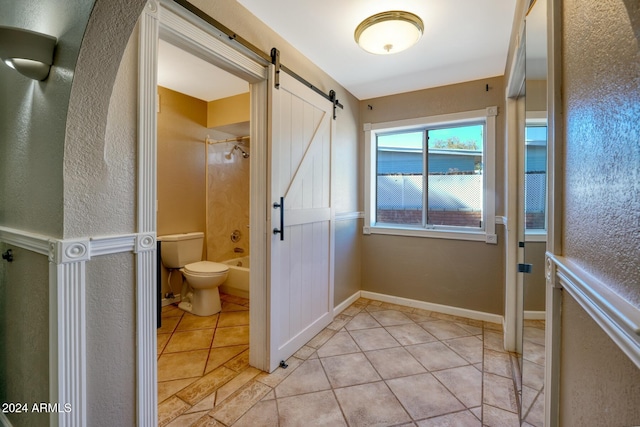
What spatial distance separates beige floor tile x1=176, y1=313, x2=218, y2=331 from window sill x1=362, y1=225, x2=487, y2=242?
193cm

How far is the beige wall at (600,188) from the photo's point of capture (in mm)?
514

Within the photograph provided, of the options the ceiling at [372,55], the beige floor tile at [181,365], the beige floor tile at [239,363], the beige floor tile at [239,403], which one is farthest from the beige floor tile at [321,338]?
the ceiling at [372,55]

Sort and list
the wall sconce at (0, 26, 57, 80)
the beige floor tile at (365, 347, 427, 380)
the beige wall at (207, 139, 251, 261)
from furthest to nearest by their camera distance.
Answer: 1. the beige wall at (207, 139, 251, 261)
2. the beige floor tile at (365, 347, 427, 380)
3. the wall sconce at (0, 26, 57, 80)

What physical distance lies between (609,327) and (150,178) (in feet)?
5.06

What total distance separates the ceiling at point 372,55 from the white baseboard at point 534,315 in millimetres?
1803

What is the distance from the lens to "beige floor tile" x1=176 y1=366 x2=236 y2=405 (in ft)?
5.58

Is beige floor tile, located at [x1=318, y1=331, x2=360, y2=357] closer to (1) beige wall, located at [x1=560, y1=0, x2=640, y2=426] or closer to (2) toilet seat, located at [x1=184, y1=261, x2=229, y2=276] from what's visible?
(2) toilet seat, located at [x1=184, y1=261, x2=229, y2=276]

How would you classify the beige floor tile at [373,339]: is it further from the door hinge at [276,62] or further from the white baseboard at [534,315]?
the door hinge at [276,62]

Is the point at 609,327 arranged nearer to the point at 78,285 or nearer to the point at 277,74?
the point at 78,285

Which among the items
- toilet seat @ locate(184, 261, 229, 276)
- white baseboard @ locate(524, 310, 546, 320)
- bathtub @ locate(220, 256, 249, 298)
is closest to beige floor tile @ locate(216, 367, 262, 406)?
toilet seat @ locate(184, 261, 229, 276)

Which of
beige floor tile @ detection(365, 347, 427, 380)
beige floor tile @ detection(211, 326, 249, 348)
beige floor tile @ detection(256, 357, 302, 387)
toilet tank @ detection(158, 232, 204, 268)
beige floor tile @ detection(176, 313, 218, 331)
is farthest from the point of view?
toilet tank @ detection(158, 232, 204, 268)

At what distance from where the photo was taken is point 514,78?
2006 mm

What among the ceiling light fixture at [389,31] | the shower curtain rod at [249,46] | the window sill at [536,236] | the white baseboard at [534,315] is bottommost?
the white baseboard at [534,315]

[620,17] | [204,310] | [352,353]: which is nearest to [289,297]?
[352,353]
